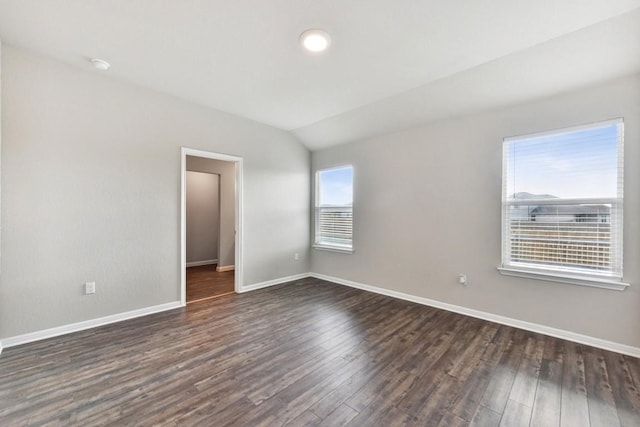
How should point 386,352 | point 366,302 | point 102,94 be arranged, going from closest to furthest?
point 386,352
point 102,94
point 366,302

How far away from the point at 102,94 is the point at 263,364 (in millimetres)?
3356

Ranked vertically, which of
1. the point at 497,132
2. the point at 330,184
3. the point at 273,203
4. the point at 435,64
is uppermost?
the point at 435,64

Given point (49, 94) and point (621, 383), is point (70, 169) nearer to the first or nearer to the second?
point (49, 94)

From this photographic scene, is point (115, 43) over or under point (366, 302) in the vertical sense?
over

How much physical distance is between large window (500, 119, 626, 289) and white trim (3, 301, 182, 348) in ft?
14.0

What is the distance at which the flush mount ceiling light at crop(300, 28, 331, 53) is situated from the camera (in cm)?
220

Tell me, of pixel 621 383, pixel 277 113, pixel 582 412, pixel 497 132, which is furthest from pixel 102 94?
pixel 621 383

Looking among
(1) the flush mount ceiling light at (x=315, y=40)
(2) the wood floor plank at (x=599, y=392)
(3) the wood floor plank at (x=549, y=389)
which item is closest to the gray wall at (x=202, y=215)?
(1) the flush mount ceiling light at (x=315, y=40)

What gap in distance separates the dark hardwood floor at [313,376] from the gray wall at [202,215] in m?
3.50

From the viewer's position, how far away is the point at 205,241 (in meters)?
6.70

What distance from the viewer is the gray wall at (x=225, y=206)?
6.08 m

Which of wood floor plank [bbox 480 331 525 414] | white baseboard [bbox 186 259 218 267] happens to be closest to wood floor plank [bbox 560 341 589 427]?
wood floor plank [bbox 480 331 525 414]

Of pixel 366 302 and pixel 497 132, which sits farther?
pixel 366 302

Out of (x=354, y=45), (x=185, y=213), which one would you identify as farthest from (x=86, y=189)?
(x=354, y=45)
